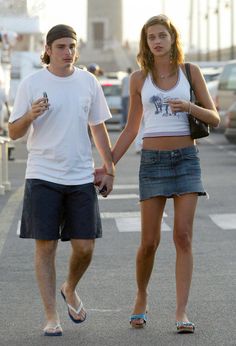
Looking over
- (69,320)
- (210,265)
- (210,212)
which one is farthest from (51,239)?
(210,212)

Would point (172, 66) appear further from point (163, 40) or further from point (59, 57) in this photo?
point (59, 57)

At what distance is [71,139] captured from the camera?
8055 mm

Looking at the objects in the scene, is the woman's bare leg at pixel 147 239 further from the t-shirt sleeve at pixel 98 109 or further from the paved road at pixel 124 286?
the t-shirt sleeve at pixel 98 109

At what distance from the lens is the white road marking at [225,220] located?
46.5ft

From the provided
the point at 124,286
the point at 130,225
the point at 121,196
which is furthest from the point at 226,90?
the point at 124,286

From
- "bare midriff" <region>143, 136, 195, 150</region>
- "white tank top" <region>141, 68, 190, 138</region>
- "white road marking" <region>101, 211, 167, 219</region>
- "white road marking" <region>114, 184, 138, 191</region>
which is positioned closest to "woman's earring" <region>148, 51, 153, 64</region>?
"white tank top" <region>141, 68, 190, 138</region>

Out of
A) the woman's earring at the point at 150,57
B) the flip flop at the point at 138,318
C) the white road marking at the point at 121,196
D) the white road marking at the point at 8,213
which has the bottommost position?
the white road marking at the point at 121,196

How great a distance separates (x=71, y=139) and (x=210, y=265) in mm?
3374

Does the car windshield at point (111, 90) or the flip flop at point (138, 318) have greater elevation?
the flip flop at point (138, 318)

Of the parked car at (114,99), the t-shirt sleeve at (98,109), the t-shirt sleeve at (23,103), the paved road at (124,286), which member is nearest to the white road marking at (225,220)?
the paved road at (124,286)

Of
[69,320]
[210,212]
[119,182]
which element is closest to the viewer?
[69,320]

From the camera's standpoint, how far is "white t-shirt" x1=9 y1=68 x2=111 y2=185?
803 cm

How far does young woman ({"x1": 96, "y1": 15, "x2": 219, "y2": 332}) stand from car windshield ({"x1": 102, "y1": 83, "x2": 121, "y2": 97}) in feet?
118

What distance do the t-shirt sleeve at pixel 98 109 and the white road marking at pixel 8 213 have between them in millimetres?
4495
